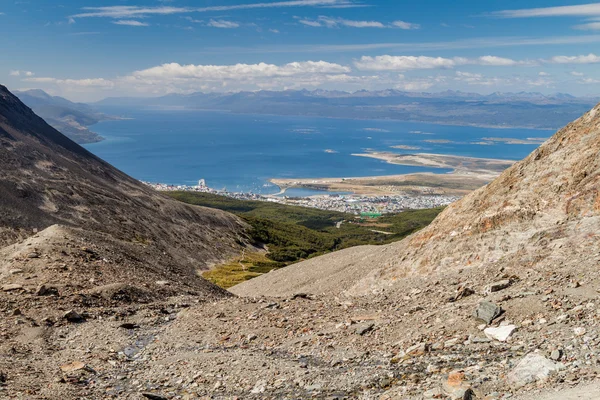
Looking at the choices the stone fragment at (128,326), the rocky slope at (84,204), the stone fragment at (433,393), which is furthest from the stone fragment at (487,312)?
the rocky slope at (84,204)

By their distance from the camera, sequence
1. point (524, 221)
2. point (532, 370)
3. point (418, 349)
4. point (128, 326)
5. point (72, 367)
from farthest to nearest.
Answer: point (524, 221)
point (128, 326)
point (72, 367)
point (418, 349)
point (532, 370)

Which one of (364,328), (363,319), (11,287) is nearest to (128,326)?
(11,287)

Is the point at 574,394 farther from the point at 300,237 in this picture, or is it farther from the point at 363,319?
the point at 300,237

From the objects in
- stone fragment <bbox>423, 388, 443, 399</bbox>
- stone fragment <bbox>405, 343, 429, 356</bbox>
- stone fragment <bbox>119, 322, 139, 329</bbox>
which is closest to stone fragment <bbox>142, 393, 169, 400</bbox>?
stone fragment <bbox>405, 343, 429, 356</bbox>

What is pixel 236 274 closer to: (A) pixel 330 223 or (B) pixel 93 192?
(B) pixel 93 192

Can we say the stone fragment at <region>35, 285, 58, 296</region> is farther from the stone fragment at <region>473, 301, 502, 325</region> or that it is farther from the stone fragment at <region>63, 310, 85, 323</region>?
the stone fragment at <region>473, 301, 502, 325</region>

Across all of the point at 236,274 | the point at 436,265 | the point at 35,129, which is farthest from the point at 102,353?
the point at 35,129
